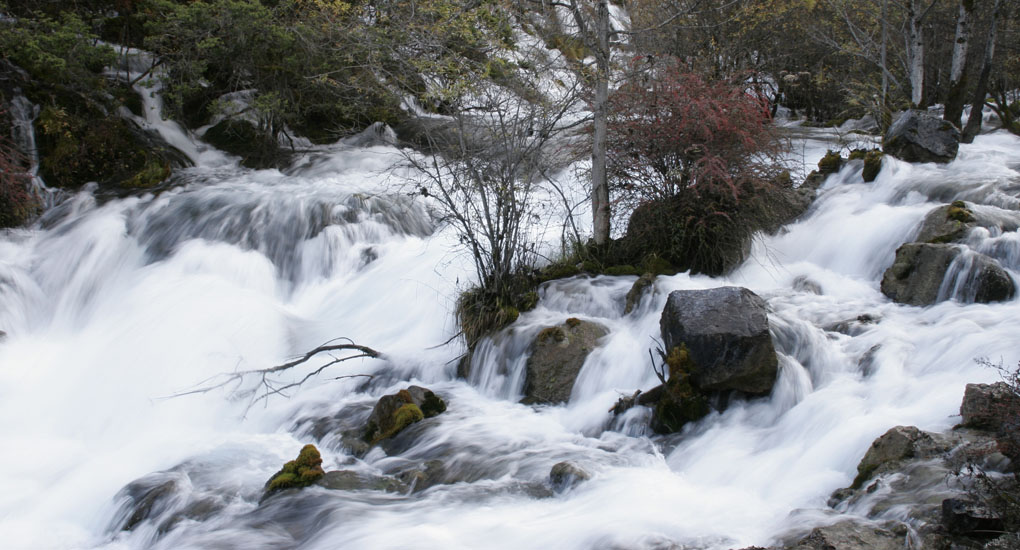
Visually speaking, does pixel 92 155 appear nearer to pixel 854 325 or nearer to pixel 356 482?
pixel 356 482

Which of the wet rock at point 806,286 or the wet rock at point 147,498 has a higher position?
the wet rock at point 806,286

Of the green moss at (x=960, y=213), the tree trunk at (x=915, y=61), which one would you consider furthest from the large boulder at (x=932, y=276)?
the tree trunk at (x=915, y=61)

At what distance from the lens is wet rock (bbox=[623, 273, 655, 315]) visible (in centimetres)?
802

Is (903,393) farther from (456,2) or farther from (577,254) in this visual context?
(456,2)

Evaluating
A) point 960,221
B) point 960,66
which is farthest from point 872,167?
point 960,66

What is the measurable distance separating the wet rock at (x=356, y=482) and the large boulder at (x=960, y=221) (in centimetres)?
654

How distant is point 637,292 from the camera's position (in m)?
8.08

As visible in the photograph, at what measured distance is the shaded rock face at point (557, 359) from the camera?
23.7ft

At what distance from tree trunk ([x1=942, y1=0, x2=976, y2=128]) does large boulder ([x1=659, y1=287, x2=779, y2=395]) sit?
9.46m

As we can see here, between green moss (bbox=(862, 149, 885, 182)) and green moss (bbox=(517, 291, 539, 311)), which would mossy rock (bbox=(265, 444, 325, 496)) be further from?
green moss (bbox=(862, 149, 885, 182))

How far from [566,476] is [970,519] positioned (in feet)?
8.81

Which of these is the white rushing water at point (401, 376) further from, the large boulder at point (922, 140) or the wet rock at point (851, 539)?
the wet rock at point (851, 539)

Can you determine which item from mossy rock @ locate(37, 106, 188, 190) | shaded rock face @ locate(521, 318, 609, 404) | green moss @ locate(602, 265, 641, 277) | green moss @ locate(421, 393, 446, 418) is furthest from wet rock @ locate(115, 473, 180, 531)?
mossy rock @ locate(37, 106, 188, 190)

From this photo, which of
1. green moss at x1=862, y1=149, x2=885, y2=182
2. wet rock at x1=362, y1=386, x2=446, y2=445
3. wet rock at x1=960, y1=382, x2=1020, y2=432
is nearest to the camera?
wet rock at x1=960, y1=382, x2=1020, y2=432
